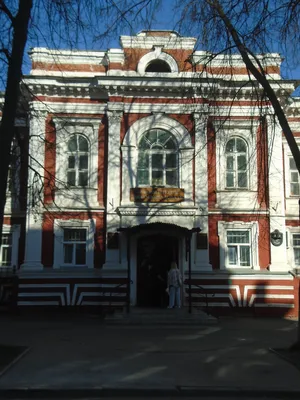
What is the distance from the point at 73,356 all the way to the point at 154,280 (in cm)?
906

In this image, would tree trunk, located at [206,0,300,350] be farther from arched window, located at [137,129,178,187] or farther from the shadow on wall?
arched window, located at [137,129,178,187]

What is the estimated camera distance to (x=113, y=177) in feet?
62.6

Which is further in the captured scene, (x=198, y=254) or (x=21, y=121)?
(x=21, y=121)

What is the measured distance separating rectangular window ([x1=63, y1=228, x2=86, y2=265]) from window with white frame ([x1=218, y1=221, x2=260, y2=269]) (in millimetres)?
5386

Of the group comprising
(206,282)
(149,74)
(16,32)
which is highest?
(149,74)

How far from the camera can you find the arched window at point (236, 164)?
781 inches

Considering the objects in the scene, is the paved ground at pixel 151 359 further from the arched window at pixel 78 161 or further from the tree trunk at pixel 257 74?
the arched window at pixel 78 161

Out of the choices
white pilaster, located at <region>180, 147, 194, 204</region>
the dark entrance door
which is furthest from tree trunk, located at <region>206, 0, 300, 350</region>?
the dark entrance door

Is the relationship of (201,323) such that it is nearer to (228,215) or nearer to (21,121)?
(228,215)

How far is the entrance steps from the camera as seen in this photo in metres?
15.8

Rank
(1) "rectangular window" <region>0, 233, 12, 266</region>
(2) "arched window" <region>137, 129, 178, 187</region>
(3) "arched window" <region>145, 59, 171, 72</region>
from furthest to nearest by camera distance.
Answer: (3) "arched window" <region>145, 59, 171, 72</region> → (1) "rectangular window" <region>0, 233, 12, 266</region> → (2) "arched window" <region>137, 129, 178, 187</region>

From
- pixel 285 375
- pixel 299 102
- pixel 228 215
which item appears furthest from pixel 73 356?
pixel 299 102

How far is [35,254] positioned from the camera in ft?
61.7

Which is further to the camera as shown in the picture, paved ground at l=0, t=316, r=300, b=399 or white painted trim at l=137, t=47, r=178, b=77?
white painted trim at l=137, t=47, r=178, b=77
